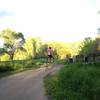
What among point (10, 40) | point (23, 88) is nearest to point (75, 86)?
point (23, 88)

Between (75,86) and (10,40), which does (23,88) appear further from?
(10,40)

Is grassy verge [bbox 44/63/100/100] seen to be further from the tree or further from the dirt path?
the tree

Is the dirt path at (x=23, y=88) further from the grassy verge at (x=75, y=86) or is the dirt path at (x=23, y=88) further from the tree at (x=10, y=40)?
the tree at (x=10, y=40)

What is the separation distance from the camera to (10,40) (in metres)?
118

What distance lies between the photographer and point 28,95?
14.7 metres

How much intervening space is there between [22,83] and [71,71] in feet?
9.99

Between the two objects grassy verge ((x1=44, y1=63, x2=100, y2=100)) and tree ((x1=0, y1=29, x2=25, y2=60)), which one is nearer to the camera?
grassy verge ((x1=44, y1=63, x2=100, y2=100))

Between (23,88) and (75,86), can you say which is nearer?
(75,86)

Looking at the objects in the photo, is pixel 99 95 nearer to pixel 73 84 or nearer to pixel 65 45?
pixel 73 84

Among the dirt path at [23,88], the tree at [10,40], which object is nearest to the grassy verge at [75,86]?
the dirt path at [23,88]

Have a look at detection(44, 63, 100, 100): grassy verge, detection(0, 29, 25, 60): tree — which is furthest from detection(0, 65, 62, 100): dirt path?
detection(0, 29, 25, 60): tree

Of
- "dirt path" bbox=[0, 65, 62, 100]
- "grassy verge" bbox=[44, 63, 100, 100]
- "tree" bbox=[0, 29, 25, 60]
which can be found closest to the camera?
"grassy verge" bbox=[44, 63, 100, 100]

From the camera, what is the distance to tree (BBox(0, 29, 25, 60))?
116m

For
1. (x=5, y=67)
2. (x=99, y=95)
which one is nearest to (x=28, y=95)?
(x=99, y=95)
